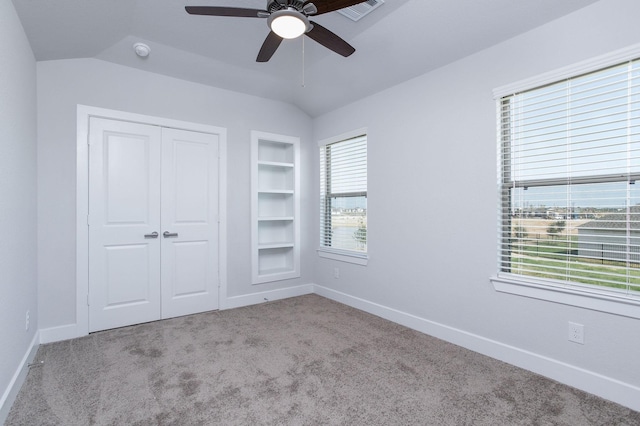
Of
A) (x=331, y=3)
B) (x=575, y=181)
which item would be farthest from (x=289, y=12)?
(x=575, y=181)

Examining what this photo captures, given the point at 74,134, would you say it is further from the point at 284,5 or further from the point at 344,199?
→ the point at 344,199

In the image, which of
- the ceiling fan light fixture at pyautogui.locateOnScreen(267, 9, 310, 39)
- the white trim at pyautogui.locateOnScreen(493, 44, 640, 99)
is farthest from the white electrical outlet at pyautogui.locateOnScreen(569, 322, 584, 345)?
the ceiling fan light fixture at pyautogui.locateOnScreen(267, 9, 310, 39)

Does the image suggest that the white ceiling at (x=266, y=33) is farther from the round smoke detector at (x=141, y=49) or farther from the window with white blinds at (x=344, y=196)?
the window with white blinds at (x=344, y=196)

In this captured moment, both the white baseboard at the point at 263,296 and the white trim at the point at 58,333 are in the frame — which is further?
the white baseboard at the point at 263,296

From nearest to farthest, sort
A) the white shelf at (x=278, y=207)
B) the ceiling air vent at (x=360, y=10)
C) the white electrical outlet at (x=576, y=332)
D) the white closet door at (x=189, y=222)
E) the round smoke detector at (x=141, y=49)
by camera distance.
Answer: the white electrical outlet at (x=576, y=332) → the ceiling air vent at (x=360, y=10) → the round smoke detector at (x=141, y=49) → the white closet door at (x=189, y=222) → the white shelf at (x=278, y=207)

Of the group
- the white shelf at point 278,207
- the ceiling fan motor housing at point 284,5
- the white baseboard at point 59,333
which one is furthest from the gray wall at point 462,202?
the white baseboard at point 59,333

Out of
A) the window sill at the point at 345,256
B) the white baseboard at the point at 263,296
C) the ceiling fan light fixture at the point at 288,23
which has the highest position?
the ceiling fan light fixture at the point at 288,23

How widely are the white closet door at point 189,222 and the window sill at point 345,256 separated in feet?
4.95

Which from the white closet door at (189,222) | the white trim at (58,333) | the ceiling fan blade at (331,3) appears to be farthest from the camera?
the white closet door at (189,222)

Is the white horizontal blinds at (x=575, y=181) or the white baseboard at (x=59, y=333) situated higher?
the white horizontal blinds at (x=575, y=181)

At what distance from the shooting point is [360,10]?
250cm

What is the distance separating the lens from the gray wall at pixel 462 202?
2041 mm

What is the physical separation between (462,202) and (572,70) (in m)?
1.21

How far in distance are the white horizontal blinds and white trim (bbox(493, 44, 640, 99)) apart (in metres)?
0.06
